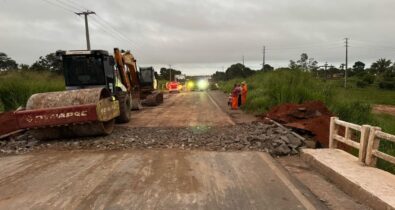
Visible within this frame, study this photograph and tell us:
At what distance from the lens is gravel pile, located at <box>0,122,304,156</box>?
10094mm

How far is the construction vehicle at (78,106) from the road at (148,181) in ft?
3.86

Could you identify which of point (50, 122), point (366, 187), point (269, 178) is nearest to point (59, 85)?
point (50, 122)

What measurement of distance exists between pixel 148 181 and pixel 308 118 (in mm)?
7587

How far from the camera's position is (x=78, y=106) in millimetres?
10664

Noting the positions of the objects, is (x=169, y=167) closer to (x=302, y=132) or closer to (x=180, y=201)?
(x=180, y=201)

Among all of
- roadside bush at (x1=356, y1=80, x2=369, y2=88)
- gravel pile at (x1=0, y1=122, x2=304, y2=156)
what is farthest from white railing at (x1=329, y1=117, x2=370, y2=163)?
roadside bush at (x1=356, y1=80, x2=369, y2=88)

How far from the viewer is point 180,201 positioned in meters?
6.00

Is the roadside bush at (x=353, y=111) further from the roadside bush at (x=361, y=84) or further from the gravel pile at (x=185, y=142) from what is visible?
the roadside bush at (x=361, y=84)

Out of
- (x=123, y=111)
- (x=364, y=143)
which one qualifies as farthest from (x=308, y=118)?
(x=123, y=111)

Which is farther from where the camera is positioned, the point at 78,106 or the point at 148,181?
the point at 78,106

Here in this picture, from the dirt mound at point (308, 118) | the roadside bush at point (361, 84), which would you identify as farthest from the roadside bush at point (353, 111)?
the roadside bush at point (361, 84)

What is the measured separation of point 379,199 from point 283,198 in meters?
1.41

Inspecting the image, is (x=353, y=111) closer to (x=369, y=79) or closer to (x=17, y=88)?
(x=17, y=88)

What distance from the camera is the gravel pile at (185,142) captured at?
33.1 ft
